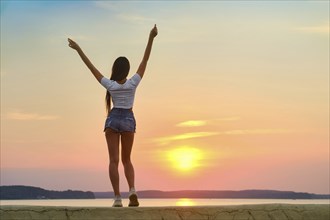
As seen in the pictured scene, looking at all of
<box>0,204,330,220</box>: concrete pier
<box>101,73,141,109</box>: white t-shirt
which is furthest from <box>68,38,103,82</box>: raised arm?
<box>0,204,330,220</box>: concrete pier

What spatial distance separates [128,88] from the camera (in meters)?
9.74

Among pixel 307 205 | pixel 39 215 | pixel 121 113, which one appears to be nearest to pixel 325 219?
pixel 307 205

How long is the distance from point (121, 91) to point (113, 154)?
3.35ft

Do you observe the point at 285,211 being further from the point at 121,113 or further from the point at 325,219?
the point at 121,113

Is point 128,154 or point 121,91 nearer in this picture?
point 121,91

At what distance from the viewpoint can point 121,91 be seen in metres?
9.75

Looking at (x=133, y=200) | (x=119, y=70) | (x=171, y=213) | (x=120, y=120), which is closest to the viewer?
(x=171, y=213)

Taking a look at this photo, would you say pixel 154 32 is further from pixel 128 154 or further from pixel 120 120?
pixel 128 154

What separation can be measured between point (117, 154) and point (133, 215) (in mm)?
1289

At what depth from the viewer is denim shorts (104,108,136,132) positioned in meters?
9.66

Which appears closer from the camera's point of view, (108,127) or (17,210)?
(17,210)

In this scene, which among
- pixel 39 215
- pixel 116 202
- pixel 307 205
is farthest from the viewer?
pixel 307 205

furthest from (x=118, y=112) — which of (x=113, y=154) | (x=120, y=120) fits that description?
(x=113, y=154)

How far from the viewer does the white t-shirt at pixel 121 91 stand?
973 cm
